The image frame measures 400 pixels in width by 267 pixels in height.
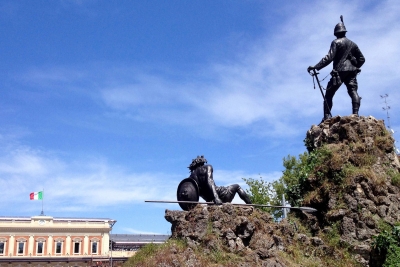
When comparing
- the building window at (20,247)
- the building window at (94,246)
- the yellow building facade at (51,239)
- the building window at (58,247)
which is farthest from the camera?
the building window at (94,246)

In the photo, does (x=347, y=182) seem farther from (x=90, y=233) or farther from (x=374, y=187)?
(x=90, y=233)

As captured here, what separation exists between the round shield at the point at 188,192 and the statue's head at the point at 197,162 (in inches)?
23.2

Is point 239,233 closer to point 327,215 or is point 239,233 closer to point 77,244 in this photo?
point 327,215

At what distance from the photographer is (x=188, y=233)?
1198 cm

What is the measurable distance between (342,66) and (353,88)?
863mm

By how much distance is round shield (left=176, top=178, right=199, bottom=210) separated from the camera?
13062 mm

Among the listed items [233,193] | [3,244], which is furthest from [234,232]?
[3,244]

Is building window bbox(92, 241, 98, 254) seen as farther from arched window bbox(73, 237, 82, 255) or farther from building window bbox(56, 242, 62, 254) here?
building window bbox(56, 242, 62, 254)

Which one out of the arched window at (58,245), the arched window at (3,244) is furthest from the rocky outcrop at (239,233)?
the arched window at (3,244)

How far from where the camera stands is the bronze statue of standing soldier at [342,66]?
16.6 m

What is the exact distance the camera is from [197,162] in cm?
1384

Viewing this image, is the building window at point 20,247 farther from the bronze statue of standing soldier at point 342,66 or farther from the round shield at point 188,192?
the round shield at point 188,192

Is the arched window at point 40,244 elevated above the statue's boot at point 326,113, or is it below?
below

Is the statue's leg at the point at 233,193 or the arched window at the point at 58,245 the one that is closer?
the statue's leg at the point at 233,193
